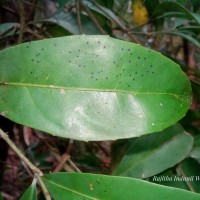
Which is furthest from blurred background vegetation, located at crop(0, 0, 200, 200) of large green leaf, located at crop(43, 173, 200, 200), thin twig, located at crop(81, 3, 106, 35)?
large green leaf, located at crop(43, 173, 200, 200)

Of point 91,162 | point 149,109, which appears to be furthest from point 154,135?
point 91,162

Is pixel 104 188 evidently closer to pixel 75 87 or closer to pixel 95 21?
pixel 75 87

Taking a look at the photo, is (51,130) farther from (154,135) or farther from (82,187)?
(154,135)

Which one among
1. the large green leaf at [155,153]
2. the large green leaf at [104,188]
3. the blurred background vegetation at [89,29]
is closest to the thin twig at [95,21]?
the blurred background vegetation at [89,29]

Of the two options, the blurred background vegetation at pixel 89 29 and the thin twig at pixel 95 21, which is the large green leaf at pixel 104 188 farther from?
the thin twig at pixel 95 21

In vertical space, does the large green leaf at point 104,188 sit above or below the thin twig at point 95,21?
below

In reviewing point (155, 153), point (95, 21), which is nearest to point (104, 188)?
Answer: point (155, 153)
